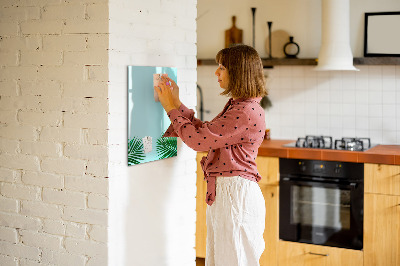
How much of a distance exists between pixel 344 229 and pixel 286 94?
130cm

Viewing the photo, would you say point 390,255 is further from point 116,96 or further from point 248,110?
point 116,96

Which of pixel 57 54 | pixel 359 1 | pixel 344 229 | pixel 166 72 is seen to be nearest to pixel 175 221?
pixel 166 72

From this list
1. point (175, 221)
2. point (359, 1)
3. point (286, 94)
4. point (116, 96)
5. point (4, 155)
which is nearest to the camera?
point (116, 96)

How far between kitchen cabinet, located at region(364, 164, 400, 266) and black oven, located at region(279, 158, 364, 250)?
0.16ft

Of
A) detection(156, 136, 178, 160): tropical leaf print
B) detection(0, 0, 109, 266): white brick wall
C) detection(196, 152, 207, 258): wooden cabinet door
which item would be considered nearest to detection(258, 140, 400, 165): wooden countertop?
detection(196, 152, 207, 258): wooden cabinet door

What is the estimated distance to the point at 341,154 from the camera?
3881mm

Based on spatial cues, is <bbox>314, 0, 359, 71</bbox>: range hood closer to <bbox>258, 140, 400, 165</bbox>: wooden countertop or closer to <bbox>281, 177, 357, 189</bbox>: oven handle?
<bbox>258, 140, 400, 165</bbox>: wooden countertop

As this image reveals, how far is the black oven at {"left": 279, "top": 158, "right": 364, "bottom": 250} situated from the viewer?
3.89 m

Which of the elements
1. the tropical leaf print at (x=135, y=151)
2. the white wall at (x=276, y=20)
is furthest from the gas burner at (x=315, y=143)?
the tropical leaf print at (x=135, y=151)

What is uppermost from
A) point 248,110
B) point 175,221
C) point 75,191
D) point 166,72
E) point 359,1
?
point 359,1

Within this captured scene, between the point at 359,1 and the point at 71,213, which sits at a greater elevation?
the point at 359,1

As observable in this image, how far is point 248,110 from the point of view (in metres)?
2.53

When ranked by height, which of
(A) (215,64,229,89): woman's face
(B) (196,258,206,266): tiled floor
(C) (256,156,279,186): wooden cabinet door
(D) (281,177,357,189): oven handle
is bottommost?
(B) (196,258,206,266): tiled floor

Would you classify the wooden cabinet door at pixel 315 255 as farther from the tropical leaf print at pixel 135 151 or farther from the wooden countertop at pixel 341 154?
the tropical leaf print at pixel 135 151
